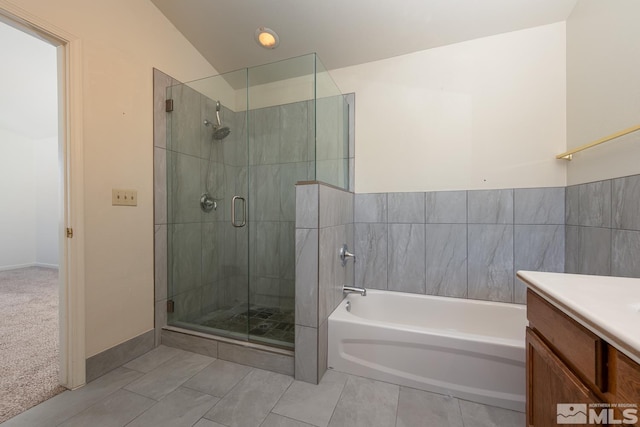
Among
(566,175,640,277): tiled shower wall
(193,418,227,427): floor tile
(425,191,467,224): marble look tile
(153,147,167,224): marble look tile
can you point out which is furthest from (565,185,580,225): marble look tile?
(153,147,167,224): marble look tile

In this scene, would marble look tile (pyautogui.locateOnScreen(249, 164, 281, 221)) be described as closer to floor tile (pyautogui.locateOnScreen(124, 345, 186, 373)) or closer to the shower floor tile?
the shower floor tile

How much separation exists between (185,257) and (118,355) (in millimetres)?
769

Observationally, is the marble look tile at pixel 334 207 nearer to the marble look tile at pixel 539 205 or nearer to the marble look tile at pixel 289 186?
the marble look tile at pixel 289 186

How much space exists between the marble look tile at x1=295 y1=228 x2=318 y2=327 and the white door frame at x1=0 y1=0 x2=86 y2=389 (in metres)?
1.28

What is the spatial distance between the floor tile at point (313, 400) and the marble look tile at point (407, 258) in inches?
36.0

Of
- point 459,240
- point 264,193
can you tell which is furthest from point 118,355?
point 459,240

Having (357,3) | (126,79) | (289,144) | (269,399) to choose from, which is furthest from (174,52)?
(269,399)

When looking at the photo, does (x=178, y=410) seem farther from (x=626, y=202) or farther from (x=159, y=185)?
(x=626, y=202)

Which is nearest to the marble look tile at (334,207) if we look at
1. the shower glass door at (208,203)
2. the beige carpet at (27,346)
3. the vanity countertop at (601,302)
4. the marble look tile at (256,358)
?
the shower glass door at (208,203)

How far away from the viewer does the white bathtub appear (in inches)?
52.9

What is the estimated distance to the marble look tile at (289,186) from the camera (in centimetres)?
192

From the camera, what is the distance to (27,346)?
1.87m

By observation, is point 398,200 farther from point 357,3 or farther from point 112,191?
point 112,191

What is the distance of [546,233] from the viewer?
187cm
